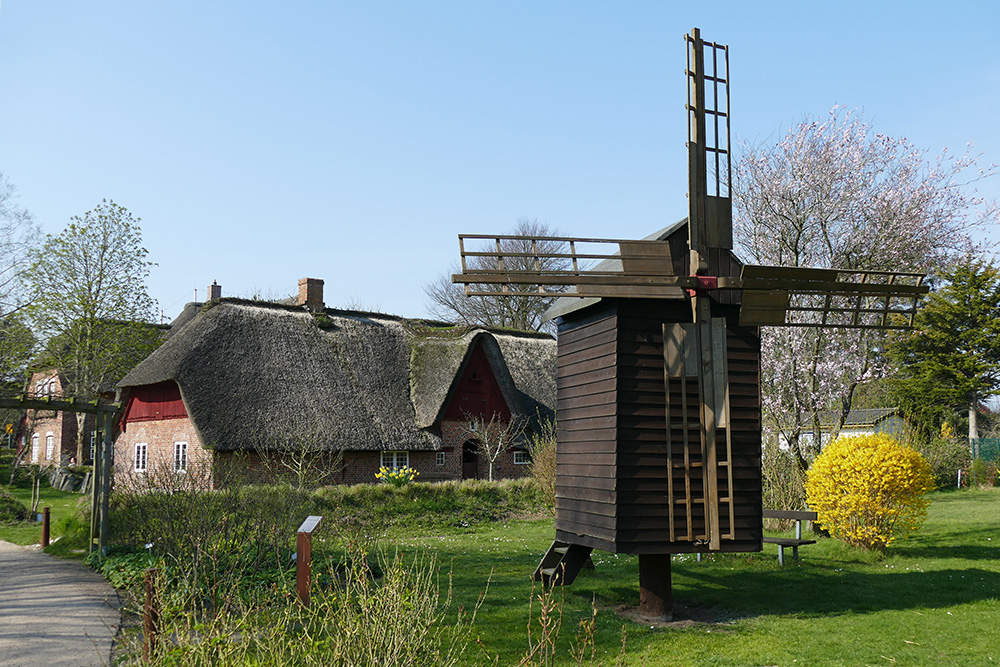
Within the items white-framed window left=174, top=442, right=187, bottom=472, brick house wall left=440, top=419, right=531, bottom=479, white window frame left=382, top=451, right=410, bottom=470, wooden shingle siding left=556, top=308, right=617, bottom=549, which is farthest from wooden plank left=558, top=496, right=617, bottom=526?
brick house wall left=440, top=419, right=531, bottom=479

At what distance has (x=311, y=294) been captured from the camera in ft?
96.1

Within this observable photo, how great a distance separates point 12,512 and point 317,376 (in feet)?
29.4

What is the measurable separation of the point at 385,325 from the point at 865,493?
19.9 metres

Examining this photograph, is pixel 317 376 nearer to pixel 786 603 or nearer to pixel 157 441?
pixel 157 441

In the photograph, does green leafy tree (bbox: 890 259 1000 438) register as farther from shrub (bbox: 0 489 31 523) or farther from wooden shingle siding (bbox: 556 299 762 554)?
shrub (bbox: 0 489 31 523)

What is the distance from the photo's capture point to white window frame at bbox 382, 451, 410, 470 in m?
26.0

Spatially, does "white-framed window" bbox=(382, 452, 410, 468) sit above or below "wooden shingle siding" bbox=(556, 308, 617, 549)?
below

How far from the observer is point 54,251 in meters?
30.2

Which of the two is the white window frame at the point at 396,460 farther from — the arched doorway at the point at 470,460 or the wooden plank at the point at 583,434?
the wooden plank at the point at 583,434

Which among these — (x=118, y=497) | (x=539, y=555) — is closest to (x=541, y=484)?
(x=539, y=555)

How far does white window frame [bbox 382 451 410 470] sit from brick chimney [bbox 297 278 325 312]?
20.9 feet

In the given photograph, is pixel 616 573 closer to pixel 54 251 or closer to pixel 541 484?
pixel 541 484

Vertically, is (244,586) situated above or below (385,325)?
below

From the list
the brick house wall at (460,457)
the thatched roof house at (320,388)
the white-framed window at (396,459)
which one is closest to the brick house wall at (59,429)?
the thatched roof house at (320,388)
